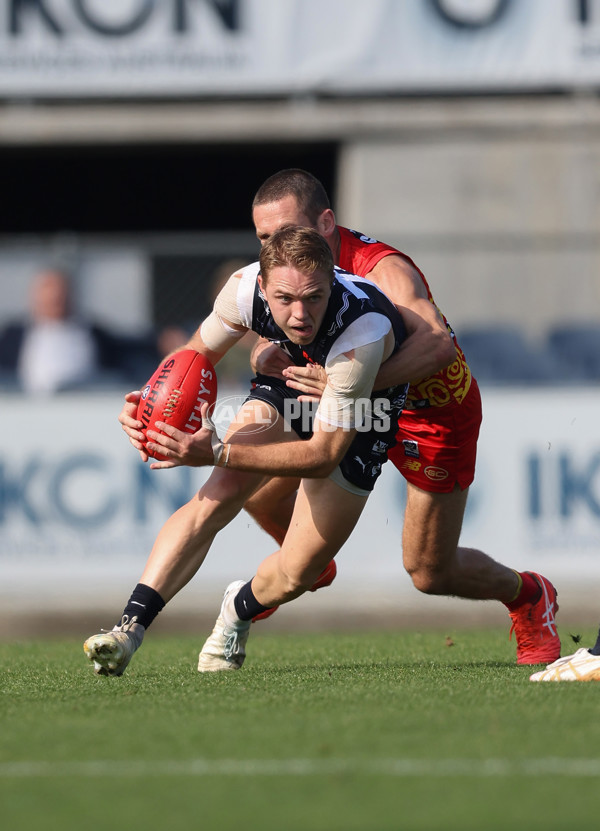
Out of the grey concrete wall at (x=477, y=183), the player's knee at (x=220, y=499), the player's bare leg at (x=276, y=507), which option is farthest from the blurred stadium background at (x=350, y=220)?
the player's knee at (x=220, y=499)

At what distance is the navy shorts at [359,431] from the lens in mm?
5488

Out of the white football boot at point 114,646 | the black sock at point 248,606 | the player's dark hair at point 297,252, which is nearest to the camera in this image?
the player's dark hair at point 297,252

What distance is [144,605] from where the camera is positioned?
534 cm

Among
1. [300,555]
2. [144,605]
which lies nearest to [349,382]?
[300,555]

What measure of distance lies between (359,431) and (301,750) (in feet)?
6.30

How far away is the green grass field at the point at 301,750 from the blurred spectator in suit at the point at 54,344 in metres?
5.03

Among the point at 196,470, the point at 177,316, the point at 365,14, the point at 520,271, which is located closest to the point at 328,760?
the point at 196,470

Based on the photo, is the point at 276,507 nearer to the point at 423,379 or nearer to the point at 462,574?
the point at 462,574

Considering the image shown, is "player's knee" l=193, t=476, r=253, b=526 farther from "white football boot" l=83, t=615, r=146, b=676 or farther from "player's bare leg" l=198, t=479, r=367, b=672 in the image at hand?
"white football boot" l=83, t=615, r=146, b=676

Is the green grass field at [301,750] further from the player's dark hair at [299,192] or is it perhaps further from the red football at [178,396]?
the player's dark hair at [299,192]

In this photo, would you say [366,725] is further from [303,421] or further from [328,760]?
[303,421]

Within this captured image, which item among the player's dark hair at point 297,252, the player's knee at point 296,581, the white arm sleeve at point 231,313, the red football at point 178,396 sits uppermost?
the player's dark hair at point 297,252

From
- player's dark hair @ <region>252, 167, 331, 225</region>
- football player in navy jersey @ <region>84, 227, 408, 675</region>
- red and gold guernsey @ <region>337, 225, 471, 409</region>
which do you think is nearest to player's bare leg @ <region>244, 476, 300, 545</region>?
football player in navy jersey @ <region>84, 227, 408, 675</region>

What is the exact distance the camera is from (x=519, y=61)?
13.3 metres
